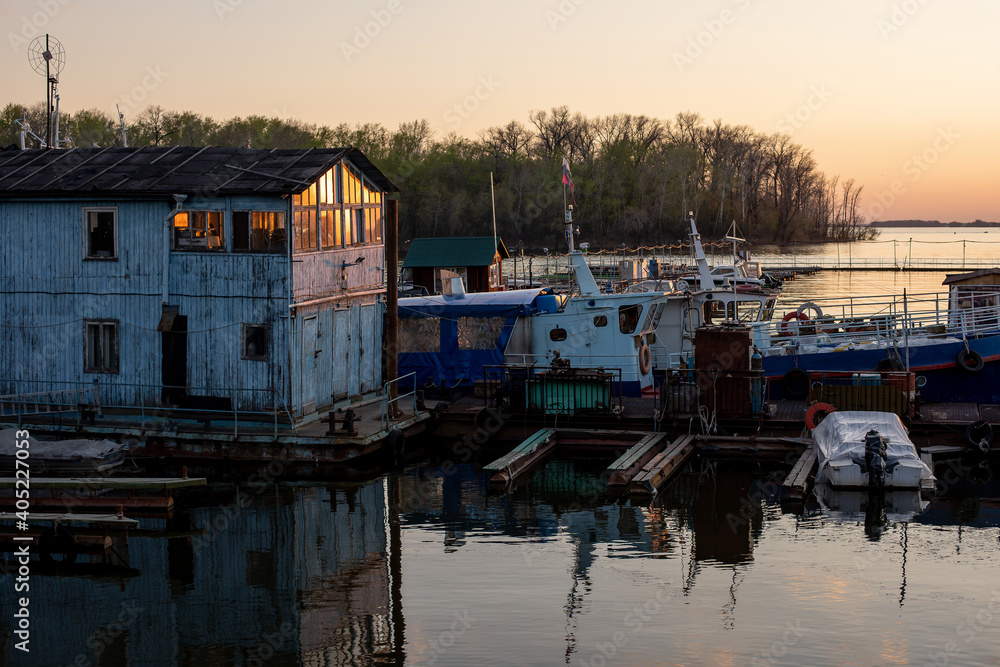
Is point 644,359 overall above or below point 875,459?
above

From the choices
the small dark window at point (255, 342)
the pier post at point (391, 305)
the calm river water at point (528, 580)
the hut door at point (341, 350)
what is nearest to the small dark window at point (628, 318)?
the calm river water at point (528, 580)

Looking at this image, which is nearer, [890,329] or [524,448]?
[524,448]

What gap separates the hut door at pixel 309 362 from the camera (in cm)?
2288

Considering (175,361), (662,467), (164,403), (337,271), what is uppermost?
(337,271)

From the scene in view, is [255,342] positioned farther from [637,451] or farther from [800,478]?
[800,478]

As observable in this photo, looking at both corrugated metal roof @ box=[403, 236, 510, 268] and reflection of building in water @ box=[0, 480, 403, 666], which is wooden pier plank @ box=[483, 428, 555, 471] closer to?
reflection of building in water @ box=[0, 480, 403, 666]

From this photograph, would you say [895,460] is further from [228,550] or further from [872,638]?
[228,550]

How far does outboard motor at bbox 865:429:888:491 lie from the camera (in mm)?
20609

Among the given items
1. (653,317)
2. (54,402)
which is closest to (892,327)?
(653,317)

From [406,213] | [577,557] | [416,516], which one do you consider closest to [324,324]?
[416,516]

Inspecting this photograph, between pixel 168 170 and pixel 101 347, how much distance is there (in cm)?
428

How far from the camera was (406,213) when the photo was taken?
124375 millimetres

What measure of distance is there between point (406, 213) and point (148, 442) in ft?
340

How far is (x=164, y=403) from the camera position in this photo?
75.8 feet
